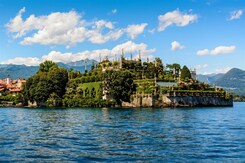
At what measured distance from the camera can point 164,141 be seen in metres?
35.7

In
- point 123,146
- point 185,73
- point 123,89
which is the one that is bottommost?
point 123,146

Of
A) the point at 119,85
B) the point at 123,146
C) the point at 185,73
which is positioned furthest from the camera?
the point at 185,73

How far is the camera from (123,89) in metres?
126

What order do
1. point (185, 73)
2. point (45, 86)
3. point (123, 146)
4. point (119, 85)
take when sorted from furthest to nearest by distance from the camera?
point (185, 73), point (45, 86), point (119, 85), point (123, 146)

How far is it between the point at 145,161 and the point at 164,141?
31.0 ft

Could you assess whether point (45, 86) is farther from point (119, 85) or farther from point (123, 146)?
point (123, 146)

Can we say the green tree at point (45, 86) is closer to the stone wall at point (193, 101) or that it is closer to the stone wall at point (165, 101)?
the stone wall at point (165, 101)

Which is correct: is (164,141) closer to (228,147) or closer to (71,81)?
(228,147)

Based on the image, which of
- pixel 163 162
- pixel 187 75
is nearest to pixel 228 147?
pixel 163 162

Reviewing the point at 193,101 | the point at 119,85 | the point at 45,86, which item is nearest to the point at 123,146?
the point at 119,85

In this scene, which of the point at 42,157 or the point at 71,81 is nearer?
the point at 42,157

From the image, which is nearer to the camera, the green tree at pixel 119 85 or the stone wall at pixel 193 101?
the stone wall at pixel 193 101

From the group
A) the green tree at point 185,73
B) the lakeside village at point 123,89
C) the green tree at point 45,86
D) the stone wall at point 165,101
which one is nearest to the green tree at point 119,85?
the lakeside village at point 123,89

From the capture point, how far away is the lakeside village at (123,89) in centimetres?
12512
